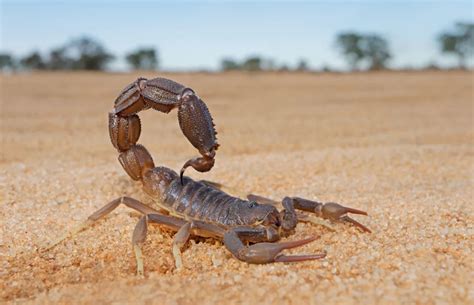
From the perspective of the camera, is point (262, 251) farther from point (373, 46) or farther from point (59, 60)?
point (373, 46)

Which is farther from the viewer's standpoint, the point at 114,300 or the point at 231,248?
the point at 231,248

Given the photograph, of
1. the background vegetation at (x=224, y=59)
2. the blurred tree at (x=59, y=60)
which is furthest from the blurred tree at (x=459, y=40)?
the blurred tree at (x=59, y=60)

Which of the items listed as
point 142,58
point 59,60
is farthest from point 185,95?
point 142,58

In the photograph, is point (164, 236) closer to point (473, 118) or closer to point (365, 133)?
point (365, 133)

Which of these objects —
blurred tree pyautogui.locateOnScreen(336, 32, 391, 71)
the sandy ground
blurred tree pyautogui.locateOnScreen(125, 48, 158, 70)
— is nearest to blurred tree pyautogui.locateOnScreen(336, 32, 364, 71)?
blurred tree pyautogui.locateOnScreen(336, 32, 391, 71)

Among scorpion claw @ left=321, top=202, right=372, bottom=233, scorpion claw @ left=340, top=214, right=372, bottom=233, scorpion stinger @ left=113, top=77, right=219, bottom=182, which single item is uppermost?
scorpion stinger @ left=113, top=77, right=219, bottom=182

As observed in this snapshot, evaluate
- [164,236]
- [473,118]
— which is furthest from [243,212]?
[473,118]

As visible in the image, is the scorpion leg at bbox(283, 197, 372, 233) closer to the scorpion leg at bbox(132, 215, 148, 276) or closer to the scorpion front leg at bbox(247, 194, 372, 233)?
the scorpion front leg at bbox(247, 194, 372, 233)
